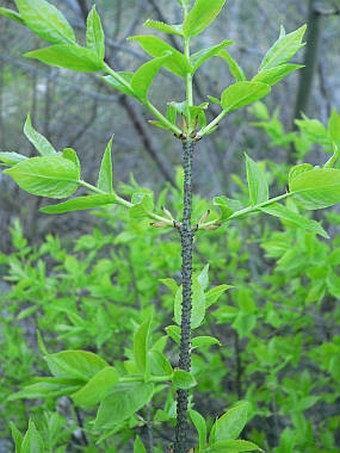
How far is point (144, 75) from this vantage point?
2.06 ft

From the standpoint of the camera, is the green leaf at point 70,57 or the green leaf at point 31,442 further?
the green leaf at point 31,442

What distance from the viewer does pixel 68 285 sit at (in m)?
1.72

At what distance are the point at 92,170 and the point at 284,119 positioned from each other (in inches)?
55.4

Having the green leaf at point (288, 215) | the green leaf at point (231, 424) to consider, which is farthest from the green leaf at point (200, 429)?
the green leaf at point (288, 215)

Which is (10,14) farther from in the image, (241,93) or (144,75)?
(241,93)

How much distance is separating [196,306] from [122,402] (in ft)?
0.52

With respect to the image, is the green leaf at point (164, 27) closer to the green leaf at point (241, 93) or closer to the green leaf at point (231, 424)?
the green leaf at point (241, 93)

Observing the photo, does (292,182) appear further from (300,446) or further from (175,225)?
(300,446)

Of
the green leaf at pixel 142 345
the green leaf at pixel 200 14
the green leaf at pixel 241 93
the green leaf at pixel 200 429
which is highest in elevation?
the green leaf at pixel 200 14

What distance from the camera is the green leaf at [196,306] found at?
0.71 metres

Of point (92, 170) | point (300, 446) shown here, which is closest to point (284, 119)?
point (92, 170)

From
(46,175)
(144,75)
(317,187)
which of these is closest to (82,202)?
(46,175)

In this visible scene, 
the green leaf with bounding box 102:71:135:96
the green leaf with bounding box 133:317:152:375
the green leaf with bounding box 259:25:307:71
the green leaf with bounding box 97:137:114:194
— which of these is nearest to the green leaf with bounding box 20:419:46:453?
the green leaf with bounding box 133:317:152:375

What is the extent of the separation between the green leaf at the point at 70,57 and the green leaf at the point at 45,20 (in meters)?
0.02
